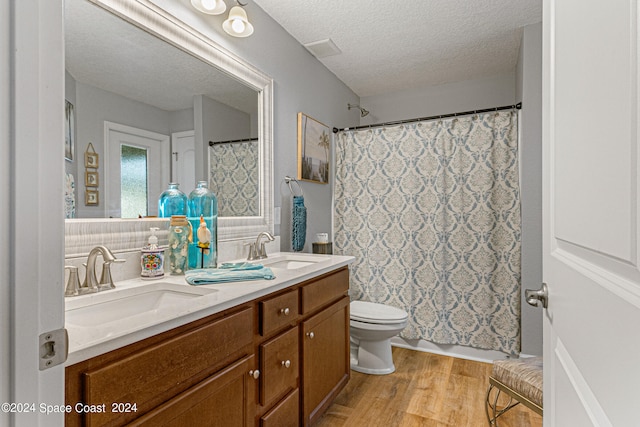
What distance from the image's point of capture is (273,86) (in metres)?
2.22

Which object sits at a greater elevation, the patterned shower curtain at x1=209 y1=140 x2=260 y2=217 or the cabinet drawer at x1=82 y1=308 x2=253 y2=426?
the patterned shower curtain at x1=209 y1=140 x2=260 y2=217

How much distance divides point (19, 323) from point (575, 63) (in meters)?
0.97

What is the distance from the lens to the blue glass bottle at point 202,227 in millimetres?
1542

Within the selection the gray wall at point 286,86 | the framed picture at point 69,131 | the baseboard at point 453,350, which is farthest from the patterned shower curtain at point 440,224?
the framed picture at point 69,131

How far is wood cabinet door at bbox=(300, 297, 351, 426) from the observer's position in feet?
5.04

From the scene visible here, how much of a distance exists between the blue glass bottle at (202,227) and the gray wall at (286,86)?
2.17 feet

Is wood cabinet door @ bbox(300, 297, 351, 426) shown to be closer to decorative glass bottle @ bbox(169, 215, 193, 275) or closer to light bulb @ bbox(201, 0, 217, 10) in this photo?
decorative glass bottle @ bbox(169, 215, 193, 275)

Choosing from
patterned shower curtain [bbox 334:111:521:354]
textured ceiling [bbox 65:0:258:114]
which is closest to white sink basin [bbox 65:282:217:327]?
textured ceiling [bbox 65:0:258:114]

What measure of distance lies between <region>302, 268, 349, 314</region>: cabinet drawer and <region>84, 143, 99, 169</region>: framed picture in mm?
963

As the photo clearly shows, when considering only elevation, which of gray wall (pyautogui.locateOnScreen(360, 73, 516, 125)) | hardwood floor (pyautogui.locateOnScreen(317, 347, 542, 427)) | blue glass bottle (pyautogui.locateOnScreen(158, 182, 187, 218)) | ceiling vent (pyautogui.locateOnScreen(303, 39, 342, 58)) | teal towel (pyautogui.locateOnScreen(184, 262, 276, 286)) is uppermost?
ceiling vent (pyautogui.locateOnScreen(303, 39, 342, 58))

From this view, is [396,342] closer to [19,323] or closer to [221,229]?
[221,229]

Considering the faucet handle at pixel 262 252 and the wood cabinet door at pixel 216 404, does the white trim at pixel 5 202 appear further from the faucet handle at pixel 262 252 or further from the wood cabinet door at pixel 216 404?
the faucet handle at pixel 262 252

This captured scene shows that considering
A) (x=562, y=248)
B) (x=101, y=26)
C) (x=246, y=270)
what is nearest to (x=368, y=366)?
(x=246, y=270)

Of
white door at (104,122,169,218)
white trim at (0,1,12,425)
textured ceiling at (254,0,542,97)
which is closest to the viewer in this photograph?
white trim at (0,1,12,425)
